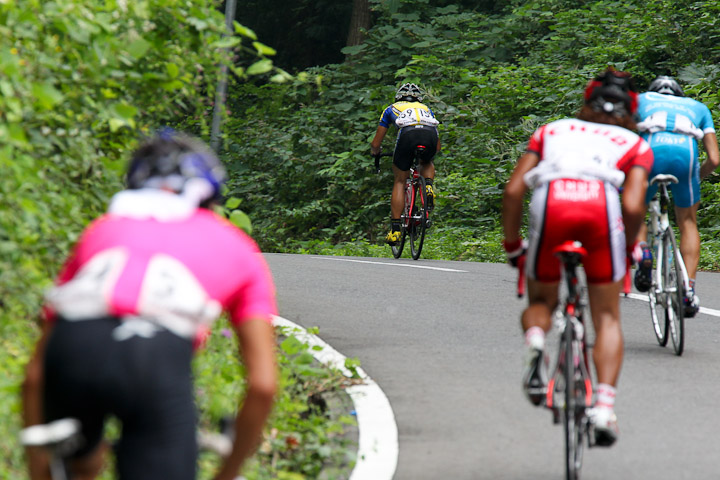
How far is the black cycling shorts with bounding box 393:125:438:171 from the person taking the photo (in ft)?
48.1

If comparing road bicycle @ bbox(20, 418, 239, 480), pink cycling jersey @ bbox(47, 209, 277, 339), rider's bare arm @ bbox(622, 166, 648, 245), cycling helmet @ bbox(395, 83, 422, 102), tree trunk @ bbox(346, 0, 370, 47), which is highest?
tree trunk @ bbox(346, 0, 370, 47)

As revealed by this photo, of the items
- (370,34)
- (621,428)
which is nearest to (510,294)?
(621,428)

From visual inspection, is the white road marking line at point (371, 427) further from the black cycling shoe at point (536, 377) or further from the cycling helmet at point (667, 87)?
the cycling helmet at point (667, 87)

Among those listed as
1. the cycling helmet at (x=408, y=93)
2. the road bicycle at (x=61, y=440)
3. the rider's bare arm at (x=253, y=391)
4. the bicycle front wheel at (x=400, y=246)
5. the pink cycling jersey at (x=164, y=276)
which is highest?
the cycling helmet at (x=408, y=93)

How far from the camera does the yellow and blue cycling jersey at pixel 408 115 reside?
1470cm

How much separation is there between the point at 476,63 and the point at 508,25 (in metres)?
1.10

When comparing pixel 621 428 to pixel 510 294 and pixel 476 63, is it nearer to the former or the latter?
pixel 510 294

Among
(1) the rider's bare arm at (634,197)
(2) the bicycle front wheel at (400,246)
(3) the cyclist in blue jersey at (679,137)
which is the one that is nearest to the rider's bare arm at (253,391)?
(1) the rider's bare arm at (634,197)

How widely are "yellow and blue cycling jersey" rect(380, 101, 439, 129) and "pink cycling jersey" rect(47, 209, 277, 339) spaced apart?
11.8 meters

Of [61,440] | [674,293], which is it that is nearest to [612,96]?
[674,293]

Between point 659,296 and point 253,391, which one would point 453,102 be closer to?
point 659,296

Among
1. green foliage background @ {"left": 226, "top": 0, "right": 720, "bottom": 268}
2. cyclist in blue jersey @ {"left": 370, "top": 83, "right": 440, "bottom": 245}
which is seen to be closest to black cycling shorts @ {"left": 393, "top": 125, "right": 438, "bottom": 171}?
cyclist in blue jersey @ {"left": 370, "top": 83, "right": 440, "bottom": 245}

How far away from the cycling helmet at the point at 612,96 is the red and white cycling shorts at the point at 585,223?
0.45 metres

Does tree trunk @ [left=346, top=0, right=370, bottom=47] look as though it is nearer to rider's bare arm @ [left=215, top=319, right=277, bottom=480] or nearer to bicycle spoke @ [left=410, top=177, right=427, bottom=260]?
bicycle spoke @ [left=410, top=177, right=427, bottom=260]
